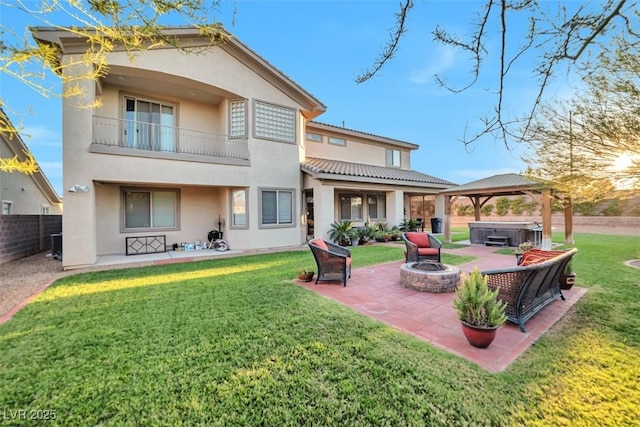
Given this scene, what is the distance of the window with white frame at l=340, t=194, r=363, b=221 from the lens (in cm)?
1714

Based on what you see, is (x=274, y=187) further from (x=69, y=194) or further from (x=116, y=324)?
(x=116, y=324)

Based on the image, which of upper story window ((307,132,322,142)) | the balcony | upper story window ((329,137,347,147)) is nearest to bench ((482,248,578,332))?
the balcony

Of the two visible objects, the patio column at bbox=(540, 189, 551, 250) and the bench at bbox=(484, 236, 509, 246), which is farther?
the bench at bbox=(484, 236, 509, 246)

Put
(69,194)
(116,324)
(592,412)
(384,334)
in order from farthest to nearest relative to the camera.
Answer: (69,194) < (116,324) < (384,334) < (592,412)

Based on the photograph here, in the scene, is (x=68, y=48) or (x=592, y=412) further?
(x=68, y=48)

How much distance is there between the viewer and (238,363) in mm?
3369

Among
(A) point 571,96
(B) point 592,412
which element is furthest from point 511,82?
(A) point 571,96

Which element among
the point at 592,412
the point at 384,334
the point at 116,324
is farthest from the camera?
the point at 116,324

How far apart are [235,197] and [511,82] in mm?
11410

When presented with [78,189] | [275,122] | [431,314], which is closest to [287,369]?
[431,314]

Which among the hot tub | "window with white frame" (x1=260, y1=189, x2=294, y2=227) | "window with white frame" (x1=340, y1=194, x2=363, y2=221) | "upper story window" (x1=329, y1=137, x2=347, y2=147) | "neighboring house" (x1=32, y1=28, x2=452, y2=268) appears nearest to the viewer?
"neighboring house" (x1=32, y1=28, x2=452, y2=268)

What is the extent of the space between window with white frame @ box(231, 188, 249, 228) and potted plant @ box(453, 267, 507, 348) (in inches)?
403

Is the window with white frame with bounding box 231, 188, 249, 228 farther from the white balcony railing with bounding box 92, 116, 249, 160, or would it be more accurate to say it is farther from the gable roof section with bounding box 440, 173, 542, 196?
the gable roof section with bounding box 440, 173, 542, 196

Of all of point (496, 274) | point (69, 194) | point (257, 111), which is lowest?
point (496, 274)
